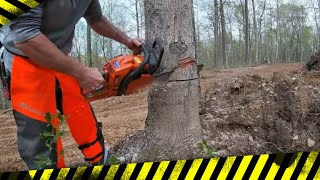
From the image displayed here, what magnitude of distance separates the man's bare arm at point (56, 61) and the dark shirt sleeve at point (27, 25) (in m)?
0.02

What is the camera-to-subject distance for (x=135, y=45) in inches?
64.6

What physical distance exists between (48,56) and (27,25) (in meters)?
0.14

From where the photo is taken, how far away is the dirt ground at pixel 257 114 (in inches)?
71.8

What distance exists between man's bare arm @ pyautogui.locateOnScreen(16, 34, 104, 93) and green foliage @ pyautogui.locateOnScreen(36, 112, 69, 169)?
19cm

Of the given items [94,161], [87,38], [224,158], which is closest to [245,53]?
[224,158]

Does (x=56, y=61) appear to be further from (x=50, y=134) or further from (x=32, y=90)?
(x=50, y=134)

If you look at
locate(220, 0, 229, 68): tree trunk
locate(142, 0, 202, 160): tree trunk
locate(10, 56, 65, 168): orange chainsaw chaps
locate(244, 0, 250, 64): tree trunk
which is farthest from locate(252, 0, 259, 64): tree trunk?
locate(10, 56, 65, 168): orange chainsaw chaps

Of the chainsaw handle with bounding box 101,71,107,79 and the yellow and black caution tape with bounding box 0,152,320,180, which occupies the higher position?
the chainsaw handle with bounding box 101,71,107,79

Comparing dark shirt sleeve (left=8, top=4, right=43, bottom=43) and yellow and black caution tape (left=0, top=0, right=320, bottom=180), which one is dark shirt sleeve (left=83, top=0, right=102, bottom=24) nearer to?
dark shirt sleeve (left=8, top=4, right=43, bottom=43)

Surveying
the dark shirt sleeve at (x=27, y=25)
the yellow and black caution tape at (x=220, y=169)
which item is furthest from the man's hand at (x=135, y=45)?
the yellow and black caution tape at (x=220, y=169)

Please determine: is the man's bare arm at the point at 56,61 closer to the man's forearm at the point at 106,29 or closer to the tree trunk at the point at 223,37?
the man's forearm at the point at 106,29

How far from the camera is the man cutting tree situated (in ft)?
4.66

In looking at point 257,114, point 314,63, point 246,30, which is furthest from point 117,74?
point 314,63

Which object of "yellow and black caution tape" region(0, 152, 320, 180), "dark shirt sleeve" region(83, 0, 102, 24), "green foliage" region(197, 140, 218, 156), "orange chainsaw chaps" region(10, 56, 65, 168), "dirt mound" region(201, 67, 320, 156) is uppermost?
"dark shirt sleeve" region(83, 0, 102, 24)
